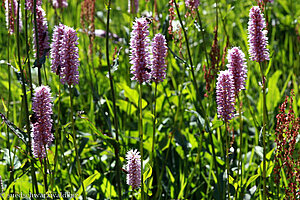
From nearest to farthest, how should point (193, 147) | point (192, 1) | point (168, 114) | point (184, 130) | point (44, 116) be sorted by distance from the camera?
point (44, 116) < point (192, 1) < point (193, 147) < point (184, 130) < point (168, 114)

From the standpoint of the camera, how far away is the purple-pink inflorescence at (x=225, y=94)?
138 cm

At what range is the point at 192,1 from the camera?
73.6 inches

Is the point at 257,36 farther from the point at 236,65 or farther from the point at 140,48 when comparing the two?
the point at 140,48

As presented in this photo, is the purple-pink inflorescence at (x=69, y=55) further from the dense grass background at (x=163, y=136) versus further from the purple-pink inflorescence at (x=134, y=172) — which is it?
the purple-pink inflorescence at (x=134, y=172)

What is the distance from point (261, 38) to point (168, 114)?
59.1 inches

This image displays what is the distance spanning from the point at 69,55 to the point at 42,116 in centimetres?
24

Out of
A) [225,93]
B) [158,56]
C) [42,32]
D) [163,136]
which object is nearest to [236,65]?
[225,93]

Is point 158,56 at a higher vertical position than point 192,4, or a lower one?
lower

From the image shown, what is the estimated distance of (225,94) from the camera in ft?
4.57

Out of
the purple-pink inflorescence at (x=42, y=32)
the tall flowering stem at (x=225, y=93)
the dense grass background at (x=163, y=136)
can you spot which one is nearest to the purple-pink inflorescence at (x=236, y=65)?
the tall flowering stem at (x=225, y=93)

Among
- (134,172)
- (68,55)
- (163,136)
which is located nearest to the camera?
(68,55)

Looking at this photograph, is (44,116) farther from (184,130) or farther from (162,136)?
(184,130)

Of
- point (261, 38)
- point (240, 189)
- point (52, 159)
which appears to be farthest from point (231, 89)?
point (52, 159)

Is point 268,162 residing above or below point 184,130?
below
